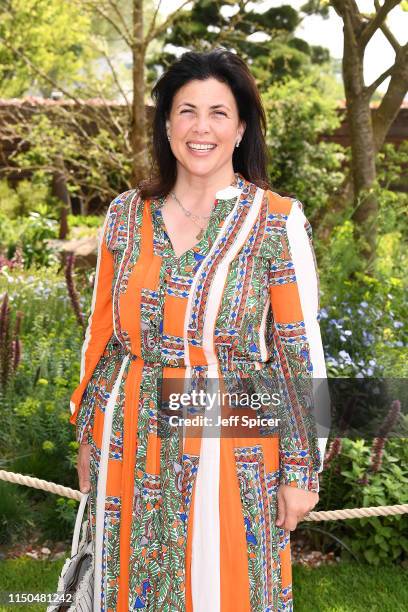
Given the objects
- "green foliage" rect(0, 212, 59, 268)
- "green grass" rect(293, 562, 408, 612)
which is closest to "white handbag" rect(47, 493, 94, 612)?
"green grass" rect(293, 562, 408, 612)

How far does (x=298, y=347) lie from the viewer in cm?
205

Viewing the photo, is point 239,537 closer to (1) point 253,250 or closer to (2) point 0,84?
(1) point 253,250

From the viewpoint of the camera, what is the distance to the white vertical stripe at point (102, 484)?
2146mm

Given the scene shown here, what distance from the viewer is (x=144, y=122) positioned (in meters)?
7.85

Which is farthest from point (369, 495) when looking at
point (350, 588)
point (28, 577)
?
point (28, 577)

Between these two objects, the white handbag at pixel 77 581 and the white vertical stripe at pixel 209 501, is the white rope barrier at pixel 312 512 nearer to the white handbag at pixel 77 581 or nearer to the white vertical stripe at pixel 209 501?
the white handbag at pixel 77 581

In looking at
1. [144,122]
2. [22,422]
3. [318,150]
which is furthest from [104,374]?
[318,150]

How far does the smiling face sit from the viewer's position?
2113mm

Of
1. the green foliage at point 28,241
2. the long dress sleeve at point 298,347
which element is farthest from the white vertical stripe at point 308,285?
the green foliage at point 28,241

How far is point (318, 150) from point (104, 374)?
10.2 m

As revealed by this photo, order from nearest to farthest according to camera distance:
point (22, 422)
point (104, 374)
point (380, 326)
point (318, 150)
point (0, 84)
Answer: point (104, 374), point (22, 422), point (380, 326), point (318, 150), point (0, 84)

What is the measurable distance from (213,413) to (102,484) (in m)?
0.37

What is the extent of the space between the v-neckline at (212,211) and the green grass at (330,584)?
6.74 feet

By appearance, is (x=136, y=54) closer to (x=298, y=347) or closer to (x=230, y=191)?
(x=230, y=191)
